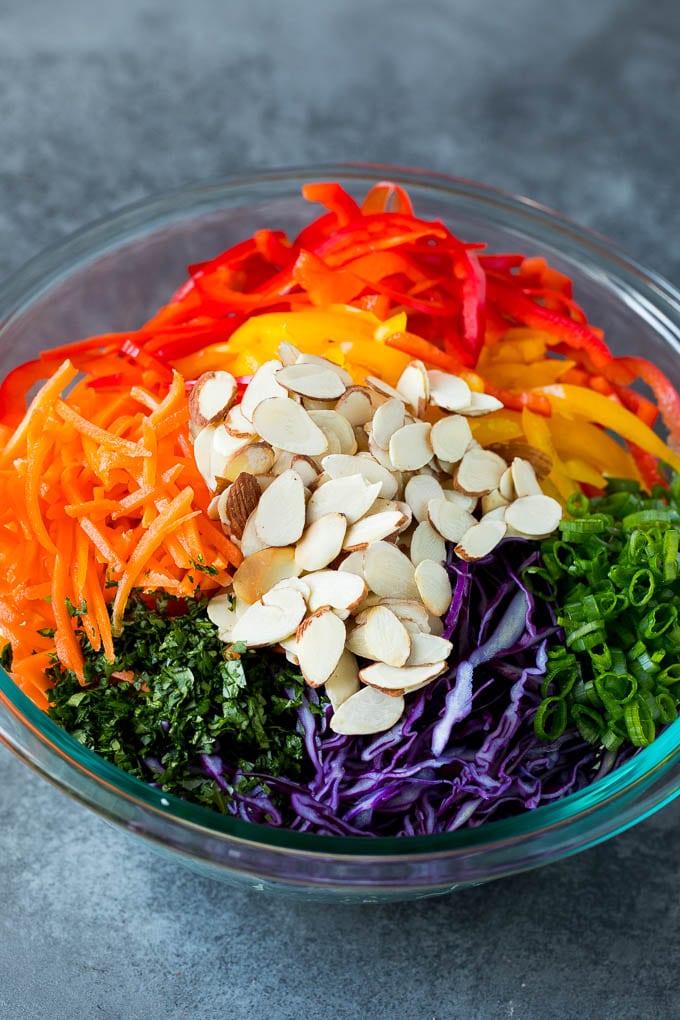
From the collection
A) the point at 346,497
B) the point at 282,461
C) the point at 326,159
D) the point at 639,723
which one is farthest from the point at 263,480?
the point at 326,159

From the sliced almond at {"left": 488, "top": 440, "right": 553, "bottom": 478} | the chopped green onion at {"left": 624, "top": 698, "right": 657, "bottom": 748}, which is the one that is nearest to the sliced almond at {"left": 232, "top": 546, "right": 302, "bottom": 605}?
the sliced almond at {"left": 488, "top": 440, "right": 553, "bottom": 478}

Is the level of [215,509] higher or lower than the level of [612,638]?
higher

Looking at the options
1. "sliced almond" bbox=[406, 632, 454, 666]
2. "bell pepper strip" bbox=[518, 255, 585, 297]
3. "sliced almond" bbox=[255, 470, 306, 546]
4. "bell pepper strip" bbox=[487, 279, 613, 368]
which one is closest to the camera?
"sliced almond" bbox=[406, 632, 454, 666]

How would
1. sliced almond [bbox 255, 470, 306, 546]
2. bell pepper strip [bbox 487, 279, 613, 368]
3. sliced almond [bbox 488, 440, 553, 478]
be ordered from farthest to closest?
bell pepper strip [bbox 487, 279, 613, 368]
sliced almond [bbox 488, 440, 553, 478]
sliced almond [bbox 255, 470, 306, 546]

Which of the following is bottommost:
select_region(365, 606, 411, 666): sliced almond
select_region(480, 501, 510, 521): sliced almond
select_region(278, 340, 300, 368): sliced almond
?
select_region(365, 606, 411, 666): sliced almond

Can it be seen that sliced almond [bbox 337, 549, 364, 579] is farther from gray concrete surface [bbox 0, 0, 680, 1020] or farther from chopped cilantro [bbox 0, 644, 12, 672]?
gray concrete surface [bbox 0, 0, 680, 1020]

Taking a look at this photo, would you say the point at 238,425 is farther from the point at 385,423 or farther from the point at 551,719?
the point at 551,719
